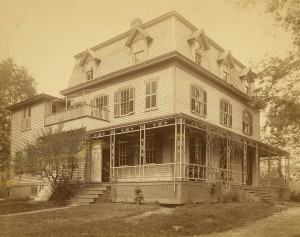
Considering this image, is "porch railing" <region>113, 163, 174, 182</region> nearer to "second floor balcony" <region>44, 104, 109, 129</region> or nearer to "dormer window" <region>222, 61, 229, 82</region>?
"second floor balcony" <region>44, 104, 109, 129</region>

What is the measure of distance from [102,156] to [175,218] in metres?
11.1

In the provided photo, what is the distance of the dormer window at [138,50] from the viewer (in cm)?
2122

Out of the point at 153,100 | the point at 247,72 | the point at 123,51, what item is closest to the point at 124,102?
the point at 153,100

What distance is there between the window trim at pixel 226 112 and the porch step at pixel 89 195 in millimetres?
8693

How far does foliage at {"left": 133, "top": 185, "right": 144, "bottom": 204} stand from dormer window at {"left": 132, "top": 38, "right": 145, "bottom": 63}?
24.8 feet

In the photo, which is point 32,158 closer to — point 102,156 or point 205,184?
point 102,156

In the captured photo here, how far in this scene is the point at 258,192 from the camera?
20.5 meters

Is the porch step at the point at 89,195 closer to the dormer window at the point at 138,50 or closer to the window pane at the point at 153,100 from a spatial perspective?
the window pane at the point at 153,100

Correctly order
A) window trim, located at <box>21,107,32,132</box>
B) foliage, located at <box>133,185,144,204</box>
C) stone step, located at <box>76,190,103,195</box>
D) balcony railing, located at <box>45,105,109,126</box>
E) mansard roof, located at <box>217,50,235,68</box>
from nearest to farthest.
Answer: foliage, located at <box>133,185,144,204</box>, stone step, located at <box>76,190,103,195</box>, balcony railing, located at <box>45,105,109,126</box>, mansard roof, located at <box>217,50,235,68</box>, window trim, located at <box>21,107,32,132</box>

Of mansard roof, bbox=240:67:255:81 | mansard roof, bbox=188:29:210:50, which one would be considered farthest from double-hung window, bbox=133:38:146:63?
mansard roof, bbox=240:67:255:81

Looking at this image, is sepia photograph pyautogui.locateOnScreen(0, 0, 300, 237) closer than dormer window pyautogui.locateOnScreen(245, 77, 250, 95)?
Yes

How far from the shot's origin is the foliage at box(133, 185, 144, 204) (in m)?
17.0

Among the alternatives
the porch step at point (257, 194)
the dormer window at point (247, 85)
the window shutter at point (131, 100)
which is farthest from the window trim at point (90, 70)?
the porch step at point (257, 194)

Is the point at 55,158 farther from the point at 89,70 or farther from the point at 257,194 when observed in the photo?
the point at 257,194
